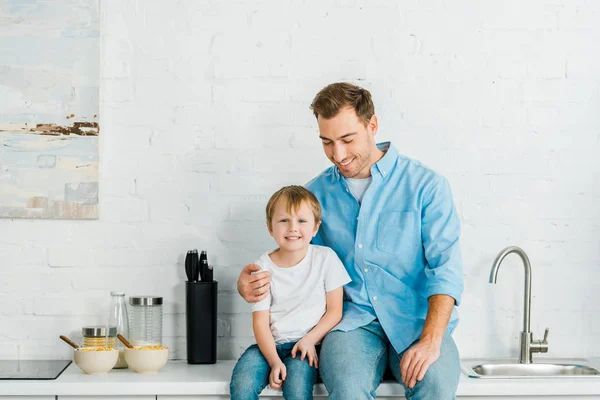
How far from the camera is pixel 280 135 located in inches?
114

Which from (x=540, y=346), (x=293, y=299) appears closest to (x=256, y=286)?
(x=293, y=299)

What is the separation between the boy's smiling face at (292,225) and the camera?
2457 mm

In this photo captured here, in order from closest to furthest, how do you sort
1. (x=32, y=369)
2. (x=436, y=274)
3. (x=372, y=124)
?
1. (x=436, y=274)
2. (x=372, y=124)
3. (x=32, y=369)

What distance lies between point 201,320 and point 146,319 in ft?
0.70

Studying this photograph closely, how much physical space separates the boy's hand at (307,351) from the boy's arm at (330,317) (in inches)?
0.7

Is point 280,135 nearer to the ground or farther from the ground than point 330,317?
farther from the ground

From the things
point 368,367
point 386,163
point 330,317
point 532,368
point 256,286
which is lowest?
point 532,368

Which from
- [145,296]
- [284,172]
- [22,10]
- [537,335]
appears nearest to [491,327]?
[537,335]

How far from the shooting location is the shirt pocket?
2547 millimetres

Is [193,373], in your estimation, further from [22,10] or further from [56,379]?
[22,10]

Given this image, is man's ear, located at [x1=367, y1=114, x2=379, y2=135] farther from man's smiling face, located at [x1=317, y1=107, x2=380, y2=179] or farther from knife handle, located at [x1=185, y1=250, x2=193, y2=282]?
knife handle, located at [x1=185, y1=250, x2=193, y2=282]

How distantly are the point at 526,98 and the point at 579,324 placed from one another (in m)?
0.90

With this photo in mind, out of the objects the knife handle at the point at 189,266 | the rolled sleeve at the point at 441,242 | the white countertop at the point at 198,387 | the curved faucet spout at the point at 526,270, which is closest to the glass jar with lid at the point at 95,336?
the white countertop at the point at 198,387

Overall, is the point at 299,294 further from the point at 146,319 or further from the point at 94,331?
the point at 94,331
